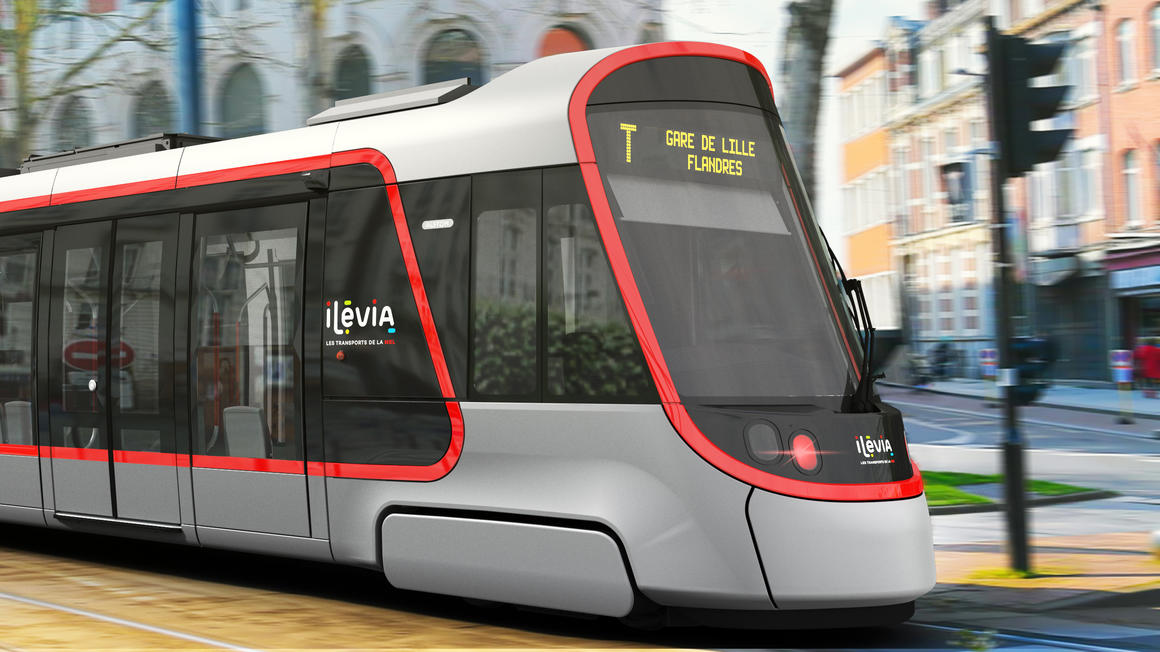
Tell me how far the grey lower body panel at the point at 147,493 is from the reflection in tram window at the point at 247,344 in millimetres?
399

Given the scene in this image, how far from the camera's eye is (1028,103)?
8.54 m

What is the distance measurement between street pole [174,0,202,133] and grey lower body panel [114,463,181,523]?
4512 mm

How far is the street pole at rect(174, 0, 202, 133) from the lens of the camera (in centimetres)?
1274

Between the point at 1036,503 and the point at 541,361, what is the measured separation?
7833 millimetres

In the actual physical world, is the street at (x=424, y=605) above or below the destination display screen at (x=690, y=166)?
below

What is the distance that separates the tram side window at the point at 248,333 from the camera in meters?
8.21

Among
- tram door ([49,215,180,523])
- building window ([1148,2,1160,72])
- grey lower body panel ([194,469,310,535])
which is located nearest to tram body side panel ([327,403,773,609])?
grey lower body panel ([194,469,310,535])

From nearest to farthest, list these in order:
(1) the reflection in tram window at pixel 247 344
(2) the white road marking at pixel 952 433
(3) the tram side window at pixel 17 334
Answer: (1) the reflection in tram window at pixel 247 344
(3) the tram side window at pixel 17 334
(2) the white road marking at pixel 952 433

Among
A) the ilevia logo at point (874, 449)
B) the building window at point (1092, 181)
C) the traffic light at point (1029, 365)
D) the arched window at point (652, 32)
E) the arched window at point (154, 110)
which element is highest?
the arched window at point (154, 110)

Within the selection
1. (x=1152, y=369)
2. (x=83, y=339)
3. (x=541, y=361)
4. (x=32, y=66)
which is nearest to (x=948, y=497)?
(x=541, y=361)

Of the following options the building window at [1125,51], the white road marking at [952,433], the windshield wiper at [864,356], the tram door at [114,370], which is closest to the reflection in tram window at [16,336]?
the tram door at [114,370]

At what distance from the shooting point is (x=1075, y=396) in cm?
3331

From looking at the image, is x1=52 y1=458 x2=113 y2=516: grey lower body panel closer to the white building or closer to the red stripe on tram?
the red stripe on tram

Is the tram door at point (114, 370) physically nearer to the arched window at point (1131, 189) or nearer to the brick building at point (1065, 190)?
the brick building at point (1065, 190)
